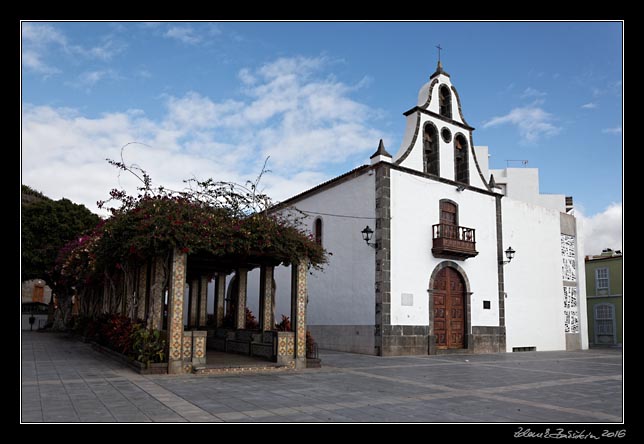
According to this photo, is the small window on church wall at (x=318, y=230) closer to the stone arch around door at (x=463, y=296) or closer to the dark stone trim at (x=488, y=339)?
the stone arch around door at (x=463, y=296)

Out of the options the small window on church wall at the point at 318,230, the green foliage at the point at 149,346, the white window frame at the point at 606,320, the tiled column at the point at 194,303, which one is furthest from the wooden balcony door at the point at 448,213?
the white window frame at the point at 606,320

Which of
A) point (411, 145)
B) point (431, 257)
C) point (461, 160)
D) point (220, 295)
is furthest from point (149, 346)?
point (461, 160)

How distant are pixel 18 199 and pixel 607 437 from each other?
5.88 meters

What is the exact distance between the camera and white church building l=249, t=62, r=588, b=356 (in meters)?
17.2

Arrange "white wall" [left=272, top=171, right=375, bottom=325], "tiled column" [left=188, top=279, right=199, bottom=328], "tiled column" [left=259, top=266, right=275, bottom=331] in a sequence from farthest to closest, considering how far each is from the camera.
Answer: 1. "tiled column" [left=188, top=279, right=199, bottom=328]
2. "white wall" [left=272, top=171, right=375, bottom=325]
3. "tiled column" [left=259, top=266, right=275, bottom=331]

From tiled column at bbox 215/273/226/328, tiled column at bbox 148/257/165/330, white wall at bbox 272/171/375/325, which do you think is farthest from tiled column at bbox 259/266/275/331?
white wall at bbox 272/171/375/325

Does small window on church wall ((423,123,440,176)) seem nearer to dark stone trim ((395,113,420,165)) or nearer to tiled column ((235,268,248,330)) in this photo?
dark stone trim ((395,113,420,165))

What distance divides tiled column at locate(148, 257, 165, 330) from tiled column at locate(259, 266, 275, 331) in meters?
2.65

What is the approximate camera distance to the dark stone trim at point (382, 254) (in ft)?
54.3

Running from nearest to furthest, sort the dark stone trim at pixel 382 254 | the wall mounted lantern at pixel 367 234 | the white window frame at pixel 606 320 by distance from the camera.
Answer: the dark stone trim at pixel 382 254 < the wall mounted lantern at pixel 367 234 < the white window frame at pixel 606 320

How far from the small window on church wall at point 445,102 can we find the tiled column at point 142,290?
1209cm

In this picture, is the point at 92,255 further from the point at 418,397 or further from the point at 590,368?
the point at 590,368

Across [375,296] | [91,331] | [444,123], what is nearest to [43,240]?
[91,331]

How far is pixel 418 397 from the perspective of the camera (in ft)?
26.9
